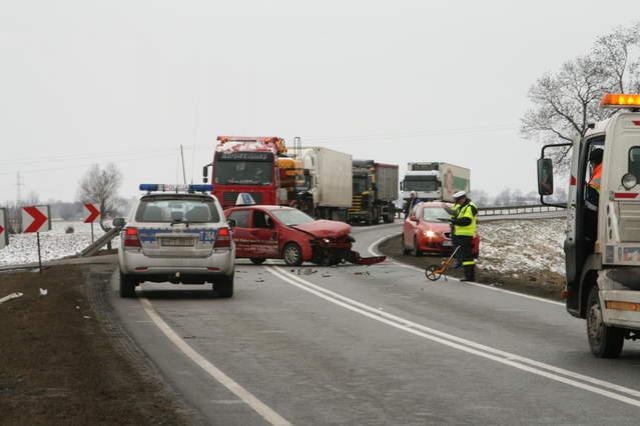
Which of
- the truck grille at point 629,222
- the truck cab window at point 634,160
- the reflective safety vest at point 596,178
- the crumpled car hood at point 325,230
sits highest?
the truck cab window at point 634,160

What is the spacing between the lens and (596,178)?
1218 cm

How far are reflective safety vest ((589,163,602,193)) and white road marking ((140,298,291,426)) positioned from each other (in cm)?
438

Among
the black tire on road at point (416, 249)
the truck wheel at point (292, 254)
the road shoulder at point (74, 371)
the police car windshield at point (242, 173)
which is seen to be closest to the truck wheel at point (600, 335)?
the road shoulder at point (74, 371)

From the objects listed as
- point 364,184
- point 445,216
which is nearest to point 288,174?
point 445,216

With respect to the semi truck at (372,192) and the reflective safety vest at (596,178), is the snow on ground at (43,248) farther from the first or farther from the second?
the reflective safety vest at (596,178)

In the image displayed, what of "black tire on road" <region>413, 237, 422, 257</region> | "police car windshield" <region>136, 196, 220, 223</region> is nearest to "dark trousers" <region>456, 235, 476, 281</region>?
"police car windshield" <region>136, 196, 220, 223</region>

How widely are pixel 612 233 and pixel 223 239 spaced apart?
8.96 metres

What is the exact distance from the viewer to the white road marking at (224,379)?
27.2 feet

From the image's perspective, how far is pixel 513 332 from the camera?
14336mm

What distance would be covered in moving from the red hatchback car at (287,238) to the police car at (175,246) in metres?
8.88

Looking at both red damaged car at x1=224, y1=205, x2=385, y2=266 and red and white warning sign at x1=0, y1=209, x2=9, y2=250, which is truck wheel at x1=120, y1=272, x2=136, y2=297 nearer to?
red and white warning sign at x1=0, y1=209, x2=9, y2=250

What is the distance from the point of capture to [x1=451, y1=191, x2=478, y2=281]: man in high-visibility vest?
2383 centimetres

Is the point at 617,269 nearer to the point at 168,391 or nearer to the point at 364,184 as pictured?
the point at 168,391

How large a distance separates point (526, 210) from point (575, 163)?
93.1 meters
